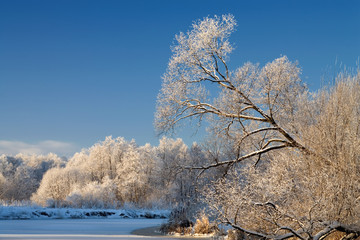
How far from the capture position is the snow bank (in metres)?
23.7

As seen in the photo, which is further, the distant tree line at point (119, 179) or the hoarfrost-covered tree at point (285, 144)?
the distant tree line at point (119, 179)

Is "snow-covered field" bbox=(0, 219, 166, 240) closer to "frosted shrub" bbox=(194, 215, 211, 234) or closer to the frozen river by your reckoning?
the frozen river

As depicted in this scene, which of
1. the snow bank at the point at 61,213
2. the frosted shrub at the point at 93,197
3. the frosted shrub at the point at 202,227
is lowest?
the frosted shrub at the point at 202,227

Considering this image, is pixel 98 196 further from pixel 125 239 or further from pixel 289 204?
pixel 289 204

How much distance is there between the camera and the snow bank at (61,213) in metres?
23.7

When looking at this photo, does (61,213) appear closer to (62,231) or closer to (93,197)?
(93,197)

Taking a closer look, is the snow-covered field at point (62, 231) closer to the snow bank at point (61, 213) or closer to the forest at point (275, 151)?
the forest at point (275, 151)

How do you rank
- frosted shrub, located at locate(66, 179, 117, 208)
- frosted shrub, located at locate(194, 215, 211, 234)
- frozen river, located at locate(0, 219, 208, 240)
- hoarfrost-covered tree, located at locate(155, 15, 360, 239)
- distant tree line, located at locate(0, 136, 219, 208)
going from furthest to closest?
distant tree line, located at locate(0, 136, 219, 208)
frosted shrub, located at locate(66, 179, 117, 208)
frosted shrub, located at locate(194, 215, 211, 234)
frozen river, located at locate(0, 219, 208, 240)
hoarfrost-covered tree, located at locate(155, 15, 360, 239)

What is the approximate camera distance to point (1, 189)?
5534 centimetres

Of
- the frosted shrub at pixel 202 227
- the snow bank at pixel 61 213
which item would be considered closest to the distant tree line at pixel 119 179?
the snow bank at pixel 61 213

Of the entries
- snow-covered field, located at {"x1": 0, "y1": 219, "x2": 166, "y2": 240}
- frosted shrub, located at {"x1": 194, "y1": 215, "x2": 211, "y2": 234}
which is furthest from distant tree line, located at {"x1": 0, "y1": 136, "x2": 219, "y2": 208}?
frosted shrub, located at {"x1": 194, "y1": 215, "x2": 211, "y2": 234}

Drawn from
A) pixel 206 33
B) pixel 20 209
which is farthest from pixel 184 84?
pixel 20 209

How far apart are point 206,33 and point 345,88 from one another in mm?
4687

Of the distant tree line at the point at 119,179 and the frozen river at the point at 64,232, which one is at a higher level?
the distant tree line at the point at 119,179
